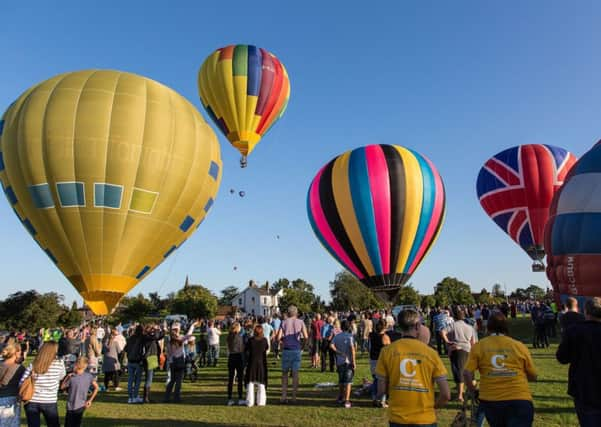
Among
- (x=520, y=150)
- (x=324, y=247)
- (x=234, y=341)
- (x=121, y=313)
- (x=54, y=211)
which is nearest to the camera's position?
(x=234, y=341)

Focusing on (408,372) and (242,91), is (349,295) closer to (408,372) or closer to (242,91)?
(242,91)

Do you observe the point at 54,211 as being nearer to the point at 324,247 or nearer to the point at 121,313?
the point at 324,247

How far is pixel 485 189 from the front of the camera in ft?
85.4

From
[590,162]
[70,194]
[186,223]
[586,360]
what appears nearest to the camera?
[586,360]

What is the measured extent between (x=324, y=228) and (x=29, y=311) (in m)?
35.2

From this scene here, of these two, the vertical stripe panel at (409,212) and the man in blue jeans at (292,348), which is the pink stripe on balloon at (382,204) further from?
the man in blue jeans at (292,348)

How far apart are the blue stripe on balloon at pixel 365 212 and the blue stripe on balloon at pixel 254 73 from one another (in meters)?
8.48

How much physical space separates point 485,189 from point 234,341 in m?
21.2

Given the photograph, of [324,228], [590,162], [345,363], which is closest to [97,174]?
[345,363]

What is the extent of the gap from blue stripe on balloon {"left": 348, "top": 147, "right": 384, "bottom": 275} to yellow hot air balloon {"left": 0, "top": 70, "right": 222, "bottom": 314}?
266 inches

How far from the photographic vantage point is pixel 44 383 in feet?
17.4

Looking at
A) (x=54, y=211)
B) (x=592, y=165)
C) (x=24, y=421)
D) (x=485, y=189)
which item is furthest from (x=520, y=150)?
(x=24, y=421)

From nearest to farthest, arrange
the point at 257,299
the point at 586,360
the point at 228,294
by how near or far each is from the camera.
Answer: the point at 586,360
the point at 257,299
the point at 228,294

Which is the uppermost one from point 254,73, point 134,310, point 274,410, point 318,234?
point 254,73
